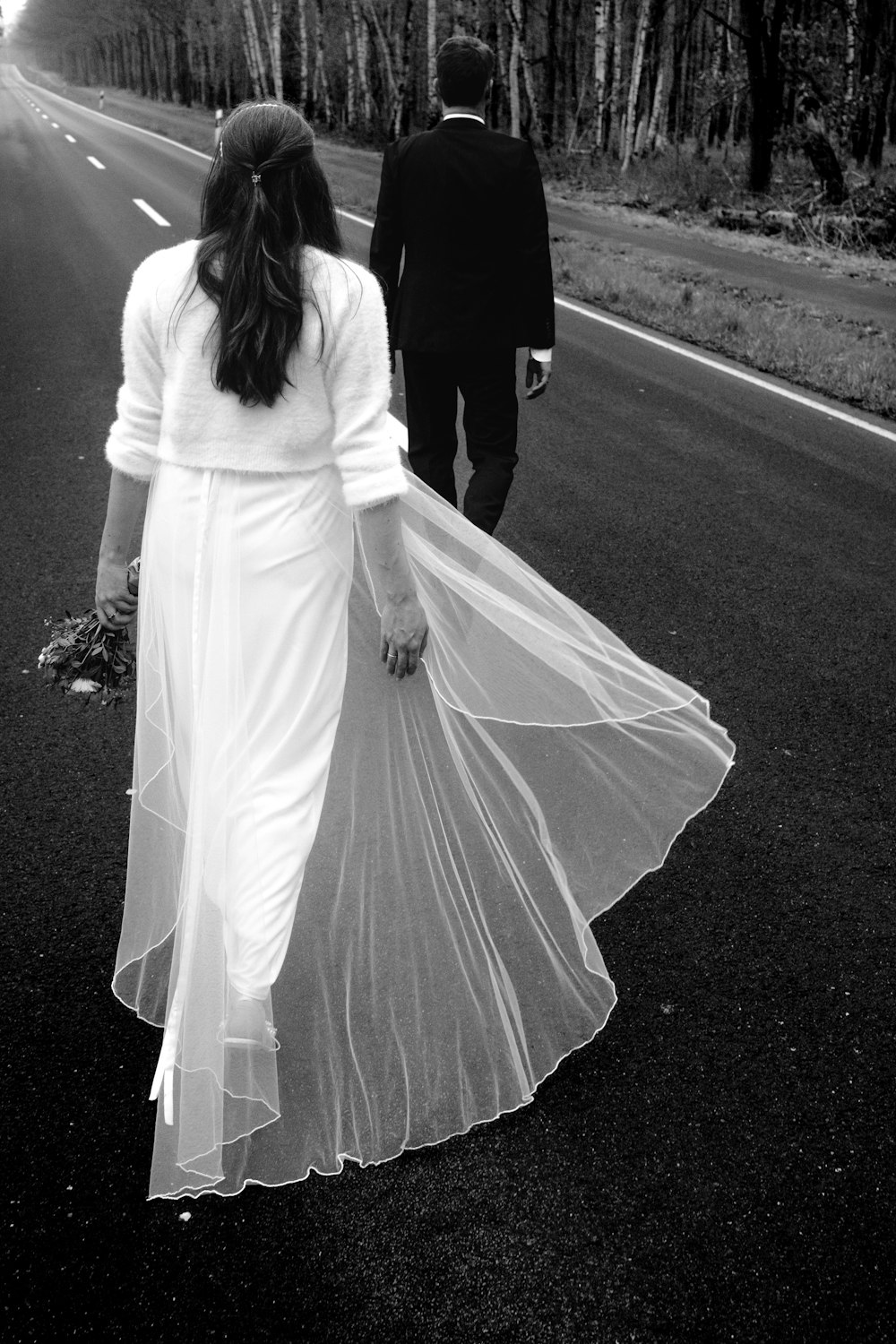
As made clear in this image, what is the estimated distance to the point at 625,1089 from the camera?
2.55 metres

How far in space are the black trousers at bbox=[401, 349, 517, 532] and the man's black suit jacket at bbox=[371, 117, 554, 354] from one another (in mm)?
93

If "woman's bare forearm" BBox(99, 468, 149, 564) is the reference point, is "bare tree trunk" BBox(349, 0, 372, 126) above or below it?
above

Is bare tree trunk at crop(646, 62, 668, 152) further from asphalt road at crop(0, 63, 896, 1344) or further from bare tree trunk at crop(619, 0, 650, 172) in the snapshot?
asphalt road at crop(0, 63, 896, 1344)

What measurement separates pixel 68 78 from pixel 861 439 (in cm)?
14284

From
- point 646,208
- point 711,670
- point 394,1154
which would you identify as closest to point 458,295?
point 711,670

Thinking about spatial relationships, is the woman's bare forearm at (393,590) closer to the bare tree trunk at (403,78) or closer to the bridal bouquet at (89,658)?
the bridal bouquet at (89,658)

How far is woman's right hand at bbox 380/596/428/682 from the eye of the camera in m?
2.46

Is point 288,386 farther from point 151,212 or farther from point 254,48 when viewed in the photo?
point 254,48

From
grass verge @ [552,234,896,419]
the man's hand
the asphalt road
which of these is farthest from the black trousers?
grass verge @ [552,234,896,419]

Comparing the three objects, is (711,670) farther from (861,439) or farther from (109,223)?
(109,223)

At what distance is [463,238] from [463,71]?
609 millimetres

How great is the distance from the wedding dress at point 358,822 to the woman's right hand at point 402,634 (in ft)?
0.32

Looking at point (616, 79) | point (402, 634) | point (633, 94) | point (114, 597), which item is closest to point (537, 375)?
point (402, 634)

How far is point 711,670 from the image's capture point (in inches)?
175
